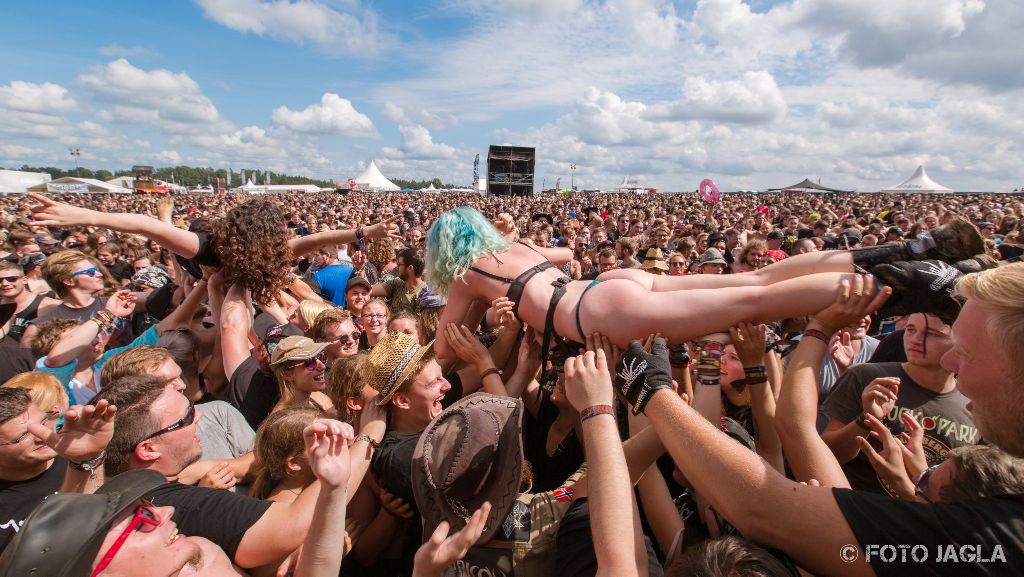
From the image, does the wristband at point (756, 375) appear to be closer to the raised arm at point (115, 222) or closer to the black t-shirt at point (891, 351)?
the black t-shirt at point (891, 351)

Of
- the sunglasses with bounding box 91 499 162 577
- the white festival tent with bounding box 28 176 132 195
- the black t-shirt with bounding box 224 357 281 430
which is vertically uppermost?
the white festival tent with bounding box 28 176 132 195

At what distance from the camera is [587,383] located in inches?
64.5

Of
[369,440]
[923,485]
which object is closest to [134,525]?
[369,440]

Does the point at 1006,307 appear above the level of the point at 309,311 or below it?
above

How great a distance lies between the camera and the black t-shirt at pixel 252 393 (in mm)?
3266

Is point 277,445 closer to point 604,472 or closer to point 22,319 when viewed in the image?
point 604,472

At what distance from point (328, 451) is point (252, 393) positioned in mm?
2052

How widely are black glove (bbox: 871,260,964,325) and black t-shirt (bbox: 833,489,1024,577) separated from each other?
1.01 meters

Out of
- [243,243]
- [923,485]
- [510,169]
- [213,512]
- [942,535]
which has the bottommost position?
[213,512]

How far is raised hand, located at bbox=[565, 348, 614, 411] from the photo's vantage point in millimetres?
1596

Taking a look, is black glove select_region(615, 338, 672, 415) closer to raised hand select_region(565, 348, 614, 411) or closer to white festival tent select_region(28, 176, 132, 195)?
raised hand select_region(565, 348, 614, 411)

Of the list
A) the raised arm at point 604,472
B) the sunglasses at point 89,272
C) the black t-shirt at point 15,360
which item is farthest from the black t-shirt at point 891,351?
the sunglasses at point 89,272

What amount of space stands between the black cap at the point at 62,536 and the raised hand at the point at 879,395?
104 inches

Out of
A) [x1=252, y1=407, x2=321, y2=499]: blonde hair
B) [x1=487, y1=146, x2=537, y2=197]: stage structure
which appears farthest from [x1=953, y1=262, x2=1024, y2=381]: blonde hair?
[x1=487, y1=146, x2=537, y2=197]: stage structure
